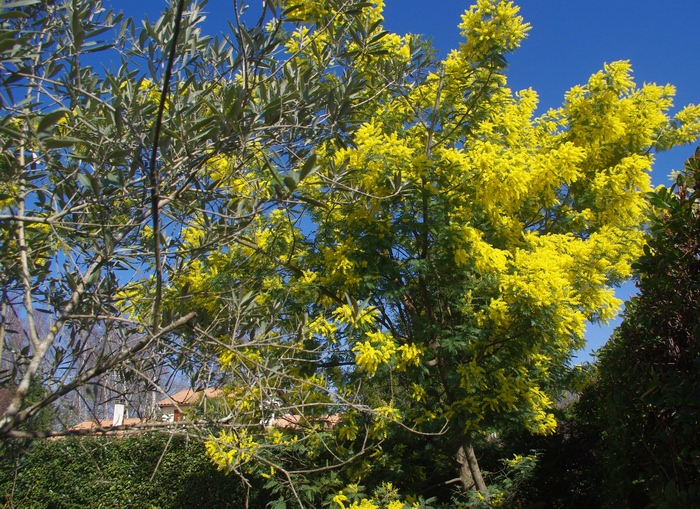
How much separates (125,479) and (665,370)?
9268 mm

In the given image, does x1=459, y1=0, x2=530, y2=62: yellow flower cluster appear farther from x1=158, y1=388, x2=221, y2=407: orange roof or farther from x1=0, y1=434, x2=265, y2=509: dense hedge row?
x1=0, y1=434, x2=265, y2=509: dense hedge row

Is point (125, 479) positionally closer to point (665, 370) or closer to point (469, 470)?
point (469, 470)

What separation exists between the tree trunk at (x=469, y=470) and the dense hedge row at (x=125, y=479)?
13.2 ft

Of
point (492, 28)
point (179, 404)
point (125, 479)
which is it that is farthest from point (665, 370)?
point (125, 479)

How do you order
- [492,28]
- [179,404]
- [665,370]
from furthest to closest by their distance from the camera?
[492,28]
[665,370]
[179,404]

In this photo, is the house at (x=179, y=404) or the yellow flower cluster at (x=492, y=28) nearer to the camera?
the house at (x=179, y=404)

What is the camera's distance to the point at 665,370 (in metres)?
2.68

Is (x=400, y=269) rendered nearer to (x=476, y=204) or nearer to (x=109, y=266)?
A: (x=476, y=204)

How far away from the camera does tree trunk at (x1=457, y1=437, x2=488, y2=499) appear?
573cm

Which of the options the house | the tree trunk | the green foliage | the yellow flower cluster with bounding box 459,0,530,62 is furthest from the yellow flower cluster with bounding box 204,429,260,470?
the yellow flower cluster with bounding box 459,0,530,62

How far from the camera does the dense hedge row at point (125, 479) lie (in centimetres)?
880

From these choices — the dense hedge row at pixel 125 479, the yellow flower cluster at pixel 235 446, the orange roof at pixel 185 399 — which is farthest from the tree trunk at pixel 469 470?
the dense hedge row at pixel 125 479

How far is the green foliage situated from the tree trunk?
2708mm

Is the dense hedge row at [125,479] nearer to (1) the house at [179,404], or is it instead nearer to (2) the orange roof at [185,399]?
(2) the orange roof at [185,399]
